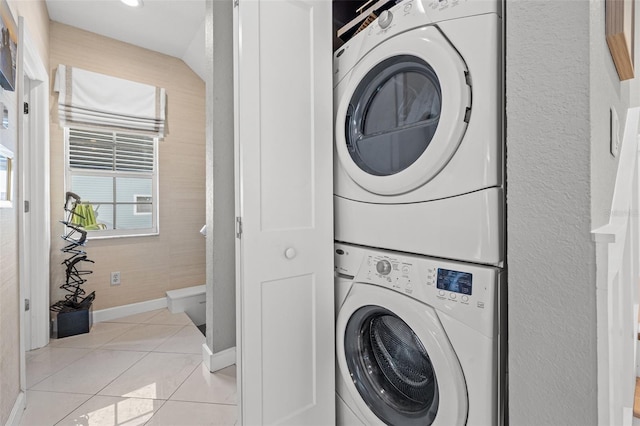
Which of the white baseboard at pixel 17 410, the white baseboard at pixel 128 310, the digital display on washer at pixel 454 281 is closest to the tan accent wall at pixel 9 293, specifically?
the white baseboard at pixel 17 410

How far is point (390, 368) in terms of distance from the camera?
1195mm

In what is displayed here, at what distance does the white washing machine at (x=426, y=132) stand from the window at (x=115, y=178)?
2531 millimetres

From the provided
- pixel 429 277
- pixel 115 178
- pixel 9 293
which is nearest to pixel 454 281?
pixel 429 277

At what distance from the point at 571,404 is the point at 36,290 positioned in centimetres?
308

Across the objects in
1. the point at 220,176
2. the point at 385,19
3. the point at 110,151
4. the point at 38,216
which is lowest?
the point at 38,216

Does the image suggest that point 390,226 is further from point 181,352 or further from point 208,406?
point 181,352

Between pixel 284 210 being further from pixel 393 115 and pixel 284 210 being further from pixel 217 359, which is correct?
pixel 217 359

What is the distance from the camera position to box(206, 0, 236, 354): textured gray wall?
1.96 meters

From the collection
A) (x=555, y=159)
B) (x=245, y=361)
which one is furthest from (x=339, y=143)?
(x=245, y=361)

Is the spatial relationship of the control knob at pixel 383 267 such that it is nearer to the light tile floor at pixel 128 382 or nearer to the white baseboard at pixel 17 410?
the light tile floor at pixel 128 382

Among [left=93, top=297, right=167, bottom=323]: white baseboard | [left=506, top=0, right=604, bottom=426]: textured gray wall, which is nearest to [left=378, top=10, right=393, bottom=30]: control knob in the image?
[left=506, top=0, right=604, bottom=426]: textured gray wall

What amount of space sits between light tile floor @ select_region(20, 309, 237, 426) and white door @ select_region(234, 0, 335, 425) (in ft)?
1.85

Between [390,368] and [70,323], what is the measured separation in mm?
2603

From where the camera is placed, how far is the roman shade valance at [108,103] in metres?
2.61
